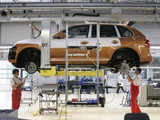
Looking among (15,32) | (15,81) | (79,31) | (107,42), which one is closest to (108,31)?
(107,42)

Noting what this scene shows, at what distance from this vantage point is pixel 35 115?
919cm

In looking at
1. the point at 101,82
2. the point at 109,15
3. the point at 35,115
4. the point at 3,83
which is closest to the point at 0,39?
the point at 3,83

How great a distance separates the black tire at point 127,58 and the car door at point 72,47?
0.85 m

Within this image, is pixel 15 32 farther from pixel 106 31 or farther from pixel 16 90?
pixel 106 31

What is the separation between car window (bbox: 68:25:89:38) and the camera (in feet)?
26.9

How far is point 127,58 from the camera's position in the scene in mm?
8484

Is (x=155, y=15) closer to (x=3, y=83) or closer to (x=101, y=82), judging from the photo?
(x=101, y=82)

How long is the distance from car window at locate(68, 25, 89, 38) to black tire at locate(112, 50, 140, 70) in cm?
→ 96

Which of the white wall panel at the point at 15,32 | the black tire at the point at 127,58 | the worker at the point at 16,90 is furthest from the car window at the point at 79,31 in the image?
the white wall panel at the point at 15,32

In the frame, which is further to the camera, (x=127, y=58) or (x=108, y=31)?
(x=127, y=58)

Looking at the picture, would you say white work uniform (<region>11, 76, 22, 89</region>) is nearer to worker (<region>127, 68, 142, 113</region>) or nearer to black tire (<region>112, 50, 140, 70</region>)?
black tire (<region>112, 50, 140, 70</region>)

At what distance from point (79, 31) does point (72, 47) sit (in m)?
0.52

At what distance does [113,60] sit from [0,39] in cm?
828

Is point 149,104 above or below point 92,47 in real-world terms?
below
